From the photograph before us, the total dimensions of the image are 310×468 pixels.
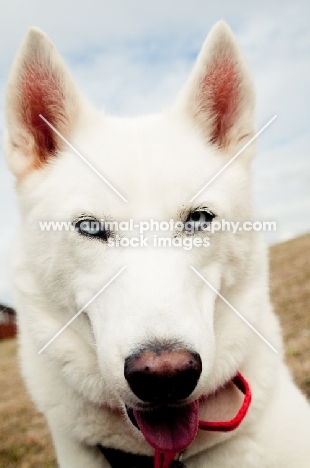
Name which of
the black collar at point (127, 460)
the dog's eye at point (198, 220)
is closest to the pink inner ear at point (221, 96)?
the dog's eye at point (198, 220)

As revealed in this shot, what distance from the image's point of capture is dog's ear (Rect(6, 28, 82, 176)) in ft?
7.86

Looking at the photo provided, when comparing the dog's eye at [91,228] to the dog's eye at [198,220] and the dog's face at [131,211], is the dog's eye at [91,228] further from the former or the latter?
the dog's eye at [198,220]

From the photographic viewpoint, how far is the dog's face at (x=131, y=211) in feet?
6.20

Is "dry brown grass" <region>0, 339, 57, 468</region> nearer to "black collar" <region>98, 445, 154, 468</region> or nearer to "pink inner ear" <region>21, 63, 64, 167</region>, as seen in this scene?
"black collar" <region>98, 445, 154, 468</region>

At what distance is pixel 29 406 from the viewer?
8.25m

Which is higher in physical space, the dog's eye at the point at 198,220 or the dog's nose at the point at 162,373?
the dog's eye at the point at 198,220

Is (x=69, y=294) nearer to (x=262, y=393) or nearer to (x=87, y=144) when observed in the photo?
(x=87, y=144)

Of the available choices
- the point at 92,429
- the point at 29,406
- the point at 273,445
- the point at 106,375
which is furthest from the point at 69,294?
the point at 29,406

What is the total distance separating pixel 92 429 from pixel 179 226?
1.19 m

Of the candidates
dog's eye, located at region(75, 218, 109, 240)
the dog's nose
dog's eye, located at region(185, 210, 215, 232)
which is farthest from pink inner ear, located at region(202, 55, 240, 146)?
the dog's nose

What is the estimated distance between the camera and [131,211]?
2.18 metres

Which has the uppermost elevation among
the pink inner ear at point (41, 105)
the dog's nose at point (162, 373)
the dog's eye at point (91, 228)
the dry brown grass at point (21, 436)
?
the pink inner ear at point (41, 105)

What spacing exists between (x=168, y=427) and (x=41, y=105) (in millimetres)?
1859

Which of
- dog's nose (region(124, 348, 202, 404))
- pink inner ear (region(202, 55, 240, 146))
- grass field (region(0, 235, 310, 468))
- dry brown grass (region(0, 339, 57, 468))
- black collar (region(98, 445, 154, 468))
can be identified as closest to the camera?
dog's nose (region(124, 348, 202, 404))
